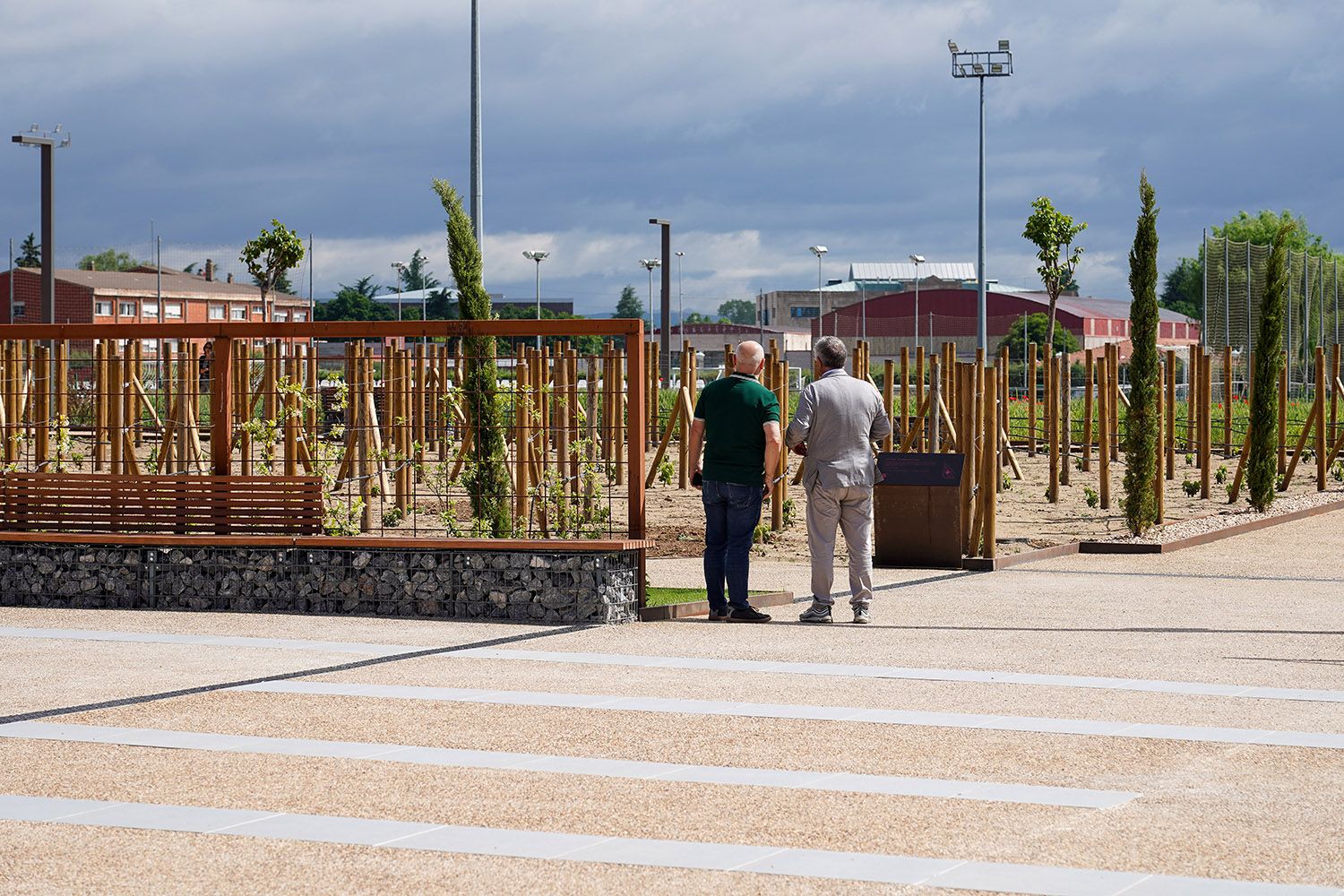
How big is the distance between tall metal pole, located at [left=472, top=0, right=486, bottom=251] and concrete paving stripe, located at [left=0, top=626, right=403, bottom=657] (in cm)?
1055

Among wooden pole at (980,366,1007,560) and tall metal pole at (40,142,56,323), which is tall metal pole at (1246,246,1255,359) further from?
tall metal pole at (40,142,56,323)

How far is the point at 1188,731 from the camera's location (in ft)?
23.8

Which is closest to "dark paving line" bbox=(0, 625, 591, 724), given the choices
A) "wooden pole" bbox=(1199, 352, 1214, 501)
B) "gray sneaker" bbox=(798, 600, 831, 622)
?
"gray sneaker" bbox=(798, 600, 831, 622)

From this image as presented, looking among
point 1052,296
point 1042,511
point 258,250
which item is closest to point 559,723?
point 1042,511

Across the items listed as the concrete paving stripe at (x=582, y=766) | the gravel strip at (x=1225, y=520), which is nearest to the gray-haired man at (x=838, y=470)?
the concrete paving stripe at (x=582, y=766)

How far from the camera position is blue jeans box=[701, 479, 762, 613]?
11133mm

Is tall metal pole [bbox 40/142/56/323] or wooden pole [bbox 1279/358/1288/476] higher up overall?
tall metal pole [bbox 40/142/56/323]

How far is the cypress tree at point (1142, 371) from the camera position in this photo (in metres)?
17.9

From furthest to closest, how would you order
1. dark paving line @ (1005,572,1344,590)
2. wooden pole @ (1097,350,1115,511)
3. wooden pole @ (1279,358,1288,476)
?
1. wooden pole @ (1279,358,1288,476)
2. wooden pole @ (1097,350,1115,511)
3. dark paving line @ (1005,572,1344,590)

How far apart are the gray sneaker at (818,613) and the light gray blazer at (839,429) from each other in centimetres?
77

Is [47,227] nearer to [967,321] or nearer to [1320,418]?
[1320,418]

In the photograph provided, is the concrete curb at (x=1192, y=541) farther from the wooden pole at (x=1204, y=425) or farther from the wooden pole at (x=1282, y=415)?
the wooden pole at (x=1282, y=415)

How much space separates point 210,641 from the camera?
1016 centimetres

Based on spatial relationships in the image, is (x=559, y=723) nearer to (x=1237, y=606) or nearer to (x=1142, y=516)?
→ (x=1237, y=606)
